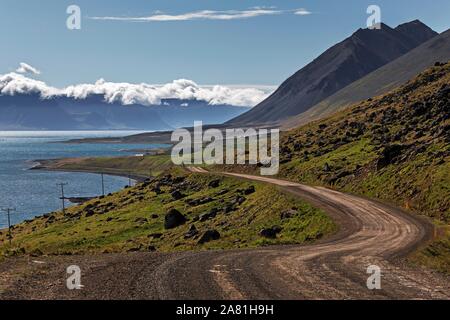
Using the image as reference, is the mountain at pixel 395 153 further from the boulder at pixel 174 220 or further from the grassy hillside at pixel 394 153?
the boulder at pixel 174 220

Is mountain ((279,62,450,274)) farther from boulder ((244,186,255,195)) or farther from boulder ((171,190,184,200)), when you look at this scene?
boulder ((171,190,184,200))

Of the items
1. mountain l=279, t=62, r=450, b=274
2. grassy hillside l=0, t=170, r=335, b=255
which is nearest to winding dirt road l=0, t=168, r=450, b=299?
mountain l=279, t=62, r=450, b=274

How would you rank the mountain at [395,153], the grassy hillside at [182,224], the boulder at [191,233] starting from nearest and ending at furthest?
the grassy hillside at [182,224] → the mountain at [395,153] → the boulder at [191,233]

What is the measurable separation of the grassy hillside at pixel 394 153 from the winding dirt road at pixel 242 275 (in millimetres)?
4688

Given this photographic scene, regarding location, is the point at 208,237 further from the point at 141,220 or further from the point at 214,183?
the point at 214,183

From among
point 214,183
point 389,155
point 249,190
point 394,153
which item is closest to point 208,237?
point 249,190

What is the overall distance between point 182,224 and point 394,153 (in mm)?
32367

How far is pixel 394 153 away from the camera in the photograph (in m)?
67.9

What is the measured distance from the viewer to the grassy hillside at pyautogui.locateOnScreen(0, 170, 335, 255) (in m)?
47.3

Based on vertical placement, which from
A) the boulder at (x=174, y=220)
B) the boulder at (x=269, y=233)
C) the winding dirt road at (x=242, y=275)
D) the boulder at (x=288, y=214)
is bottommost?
the boulder at (x=174, y=220)

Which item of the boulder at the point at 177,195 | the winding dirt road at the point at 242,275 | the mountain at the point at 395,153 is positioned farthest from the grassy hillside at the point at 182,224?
the mountain at the point at 395,153

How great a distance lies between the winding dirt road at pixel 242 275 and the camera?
19500 mm

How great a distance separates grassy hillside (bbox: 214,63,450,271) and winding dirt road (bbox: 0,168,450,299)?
469 cm
